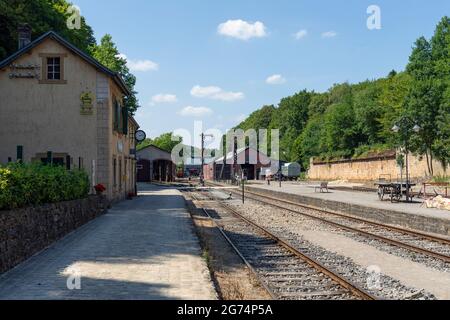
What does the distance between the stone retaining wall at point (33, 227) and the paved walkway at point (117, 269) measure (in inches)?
9.0

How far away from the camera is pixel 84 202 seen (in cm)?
1758

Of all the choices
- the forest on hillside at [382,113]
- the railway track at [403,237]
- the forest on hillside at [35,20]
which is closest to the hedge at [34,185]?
the railway track at [403,237]

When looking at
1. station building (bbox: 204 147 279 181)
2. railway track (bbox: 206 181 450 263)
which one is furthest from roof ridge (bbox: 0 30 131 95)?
station building (bbox: 204 147 279 181)

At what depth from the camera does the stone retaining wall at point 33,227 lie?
9492 mm

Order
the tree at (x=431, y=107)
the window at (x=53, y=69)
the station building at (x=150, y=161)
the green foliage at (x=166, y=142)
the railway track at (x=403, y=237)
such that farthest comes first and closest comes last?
the green foliage at (x=166, y=142) → the station building at (x=150, y=161) → the tree at (x=431, y=107) → the window at (x=53, y=69) → the railway track at (x=403, y=237)

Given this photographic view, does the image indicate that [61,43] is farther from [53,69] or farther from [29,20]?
[29,20]

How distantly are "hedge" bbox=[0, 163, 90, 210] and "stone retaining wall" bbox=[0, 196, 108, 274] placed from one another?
0.71 feet

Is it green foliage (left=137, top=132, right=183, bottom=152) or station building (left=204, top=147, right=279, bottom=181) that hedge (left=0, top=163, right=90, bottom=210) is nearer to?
station building (left=204, top=147, right=279, bottom=181)

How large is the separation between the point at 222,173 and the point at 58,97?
74.0 meters

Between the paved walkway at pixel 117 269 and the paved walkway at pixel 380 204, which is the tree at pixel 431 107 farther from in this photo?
the paved walkway at pixel 117 269

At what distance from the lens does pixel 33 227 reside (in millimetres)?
11344

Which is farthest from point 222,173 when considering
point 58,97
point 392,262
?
point 392,262

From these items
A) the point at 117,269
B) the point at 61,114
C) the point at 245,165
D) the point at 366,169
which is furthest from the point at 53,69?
the point at 245,165

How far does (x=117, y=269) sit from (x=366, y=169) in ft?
189
